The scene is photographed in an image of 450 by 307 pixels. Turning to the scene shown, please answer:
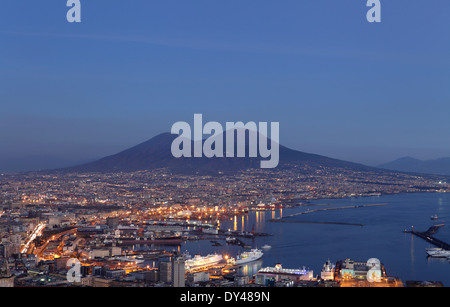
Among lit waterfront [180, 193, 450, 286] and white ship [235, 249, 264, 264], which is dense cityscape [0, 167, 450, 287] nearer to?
white ship [235, 249, 264, 264]

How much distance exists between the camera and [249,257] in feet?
28.8

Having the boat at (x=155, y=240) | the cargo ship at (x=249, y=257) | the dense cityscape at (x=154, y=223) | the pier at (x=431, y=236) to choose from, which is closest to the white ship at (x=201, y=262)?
the dense cityscape at (x=154, y=223)

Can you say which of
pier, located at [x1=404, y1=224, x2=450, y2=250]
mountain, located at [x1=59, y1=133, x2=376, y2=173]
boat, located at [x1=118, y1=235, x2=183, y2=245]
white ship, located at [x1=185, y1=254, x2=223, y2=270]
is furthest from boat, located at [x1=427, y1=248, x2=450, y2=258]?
mountain, located at [x1=59, y1=133, x2=376, y2=173]

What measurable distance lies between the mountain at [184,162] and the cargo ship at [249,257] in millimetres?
23391

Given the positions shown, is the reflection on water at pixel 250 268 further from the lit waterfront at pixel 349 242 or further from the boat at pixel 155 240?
the boat at pixel 155 240

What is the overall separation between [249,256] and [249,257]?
5 cm

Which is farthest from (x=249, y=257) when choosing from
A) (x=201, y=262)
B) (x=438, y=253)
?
(x=438, y=253)

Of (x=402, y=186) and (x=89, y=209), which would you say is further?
(x=402, y=186)

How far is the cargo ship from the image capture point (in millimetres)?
8547
